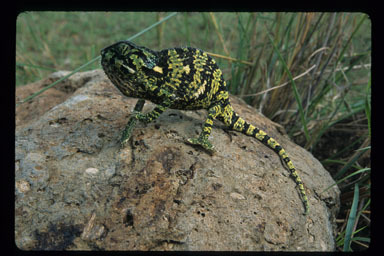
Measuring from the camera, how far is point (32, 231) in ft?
8.71

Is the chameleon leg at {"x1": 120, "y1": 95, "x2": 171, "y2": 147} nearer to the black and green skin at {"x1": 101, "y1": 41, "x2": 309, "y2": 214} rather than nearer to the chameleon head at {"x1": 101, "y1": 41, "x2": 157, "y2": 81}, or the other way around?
the black and green skin at {"x1": 101, "y1": 41, "x2": 309, "y2": 214}

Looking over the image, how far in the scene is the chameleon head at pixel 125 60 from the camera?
3.13 m

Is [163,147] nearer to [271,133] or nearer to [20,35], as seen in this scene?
[271,133]

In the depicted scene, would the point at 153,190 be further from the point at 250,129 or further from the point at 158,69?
the point at 250,129

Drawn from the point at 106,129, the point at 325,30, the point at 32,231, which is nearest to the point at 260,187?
the point at 106,129

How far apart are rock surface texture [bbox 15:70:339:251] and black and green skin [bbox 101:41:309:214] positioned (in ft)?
0.56

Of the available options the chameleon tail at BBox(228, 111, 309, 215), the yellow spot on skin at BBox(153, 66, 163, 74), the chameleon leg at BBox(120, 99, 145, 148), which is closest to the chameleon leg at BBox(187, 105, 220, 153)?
the chameleon tail at BBox(228, 111, 309, 215)

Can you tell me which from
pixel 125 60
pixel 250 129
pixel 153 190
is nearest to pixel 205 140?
pixel 250 129

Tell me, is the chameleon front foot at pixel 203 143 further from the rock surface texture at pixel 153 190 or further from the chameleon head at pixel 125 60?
the chameleon head at pixel 125 60

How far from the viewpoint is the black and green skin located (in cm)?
318

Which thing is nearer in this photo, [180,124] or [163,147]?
[163,147]

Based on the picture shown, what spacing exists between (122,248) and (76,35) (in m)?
7.29

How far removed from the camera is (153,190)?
2.94 meters

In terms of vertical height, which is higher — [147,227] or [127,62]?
[127,62]
